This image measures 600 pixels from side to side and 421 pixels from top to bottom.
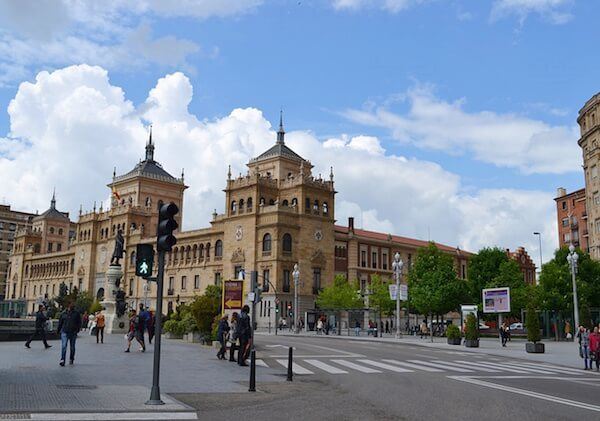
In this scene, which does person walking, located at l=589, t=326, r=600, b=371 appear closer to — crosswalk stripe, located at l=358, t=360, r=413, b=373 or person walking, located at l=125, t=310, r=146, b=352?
crosswalk stripe, located at l=358, t=360, r=413, b=373

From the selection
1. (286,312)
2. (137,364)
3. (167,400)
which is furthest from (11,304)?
(167,400)

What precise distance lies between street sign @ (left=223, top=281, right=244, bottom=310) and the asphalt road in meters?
7.68

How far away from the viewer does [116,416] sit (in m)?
9.91

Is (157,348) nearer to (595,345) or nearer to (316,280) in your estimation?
(595,345)

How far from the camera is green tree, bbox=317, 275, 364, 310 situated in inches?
2653

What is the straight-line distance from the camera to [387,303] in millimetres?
69938

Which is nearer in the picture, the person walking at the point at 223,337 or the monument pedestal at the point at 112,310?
the person walking at the point at 223,337

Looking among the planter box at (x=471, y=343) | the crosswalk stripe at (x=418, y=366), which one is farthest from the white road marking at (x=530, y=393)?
the planter box at (x=471, y=343)

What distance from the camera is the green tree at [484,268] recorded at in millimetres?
68438

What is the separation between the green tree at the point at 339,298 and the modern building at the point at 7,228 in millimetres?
89753

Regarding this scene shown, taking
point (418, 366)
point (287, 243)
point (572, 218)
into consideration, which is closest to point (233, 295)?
point (418, 366)

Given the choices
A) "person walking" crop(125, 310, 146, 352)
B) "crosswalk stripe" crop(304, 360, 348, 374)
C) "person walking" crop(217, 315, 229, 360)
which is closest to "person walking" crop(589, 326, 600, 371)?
"crosswalk stripe" crop(304, 360, 348, 374)

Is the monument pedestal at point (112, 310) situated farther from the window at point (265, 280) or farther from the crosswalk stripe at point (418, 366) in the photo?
the window at point (265, 280)

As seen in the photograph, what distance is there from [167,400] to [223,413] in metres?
1.49
